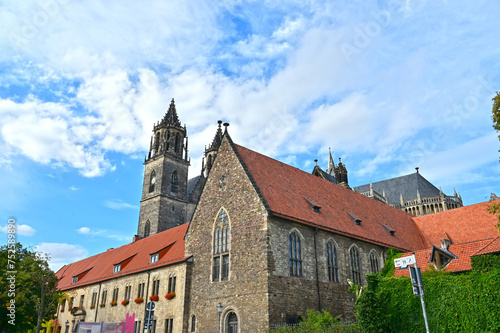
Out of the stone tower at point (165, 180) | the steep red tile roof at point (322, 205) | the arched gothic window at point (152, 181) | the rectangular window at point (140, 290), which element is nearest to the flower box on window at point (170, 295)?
the rectangular window at point (140, 290)

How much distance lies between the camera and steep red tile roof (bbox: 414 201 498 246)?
3144 cm

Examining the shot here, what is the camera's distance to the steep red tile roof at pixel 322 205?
2402 centimetres

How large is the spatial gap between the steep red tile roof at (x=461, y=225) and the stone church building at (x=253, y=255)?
124 cm

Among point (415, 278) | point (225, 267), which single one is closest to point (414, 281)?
point (415, 278)

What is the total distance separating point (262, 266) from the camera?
2086 cm

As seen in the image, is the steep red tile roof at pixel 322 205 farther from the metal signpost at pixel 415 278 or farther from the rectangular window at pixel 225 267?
the metal signpost at pixel 415 278

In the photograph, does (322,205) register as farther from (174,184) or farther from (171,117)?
(171,117)

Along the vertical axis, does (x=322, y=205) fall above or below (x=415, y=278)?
above

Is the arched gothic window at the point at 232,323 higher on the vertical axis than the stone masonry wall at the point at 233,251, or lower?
lower

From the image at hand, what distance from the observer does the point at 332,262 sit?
24.3 metres

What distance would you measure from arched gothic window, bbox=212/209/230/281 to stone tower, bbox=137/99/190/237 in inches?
1412

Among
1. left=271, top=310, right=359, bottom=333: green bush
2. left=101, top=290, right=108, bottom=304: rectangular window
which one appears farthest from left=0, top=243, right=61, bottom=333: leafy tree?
left=271, top=310, right=359, bottom=333: green bush

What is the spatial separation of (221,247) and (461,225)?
21405mm

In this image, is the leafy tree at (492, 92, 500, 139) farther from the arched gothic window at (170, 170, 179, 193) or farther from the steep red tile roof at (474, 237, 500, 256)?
the arched gothic window at (170, 170, 179, 193)
